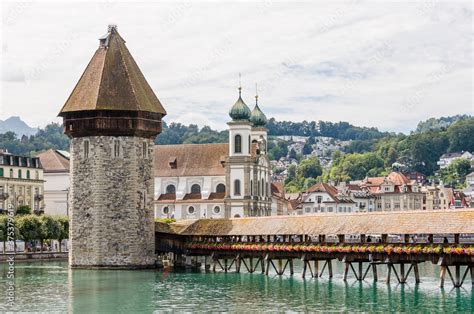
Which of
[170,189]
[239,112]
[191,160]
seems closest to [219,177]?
[191,160]

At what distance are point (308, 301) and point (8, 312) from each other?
11859mm

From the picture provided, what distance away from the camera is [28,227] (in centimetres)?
7206

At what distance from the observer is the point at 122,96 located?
58.5 meters

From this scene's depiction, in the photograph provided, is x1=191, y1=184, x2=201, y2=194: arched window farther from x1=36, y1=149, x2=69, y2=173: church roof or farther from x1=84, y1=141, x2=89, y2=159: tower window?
x1=84, y1=141, x2=89, y2=159: tower window

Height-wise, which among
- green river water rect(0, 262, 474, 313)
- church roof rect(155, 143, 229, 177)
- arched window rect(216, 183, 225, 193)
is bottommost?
green river water rect(0, 262, 474, 313)

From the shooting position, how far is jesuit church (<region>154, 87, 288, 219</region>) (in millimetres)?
96688

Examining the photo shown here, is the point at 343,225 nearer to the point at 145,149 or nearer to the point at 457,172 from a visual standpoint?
the point at 145,149

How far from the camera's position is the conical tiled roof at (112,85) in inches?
2295

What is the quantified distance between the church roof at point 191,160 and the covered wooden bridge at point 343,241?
3504 centimetres

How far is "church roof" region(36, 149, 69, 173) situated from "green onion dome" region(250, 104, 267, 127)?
2005cm

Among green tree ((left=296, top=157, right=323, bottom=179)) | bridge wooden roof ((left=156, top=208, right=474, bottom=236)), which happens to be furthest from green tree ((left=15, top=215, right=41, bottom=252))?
green tree ((left=296, top=157, right=323, bottom=179))

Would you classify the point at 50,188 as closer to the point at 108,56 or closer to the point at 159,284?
the point at 108,56

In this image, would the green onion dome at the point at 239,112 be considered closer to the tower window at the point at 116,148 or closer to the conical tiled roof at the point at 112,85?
the conical tiled roof at the point at 112,85

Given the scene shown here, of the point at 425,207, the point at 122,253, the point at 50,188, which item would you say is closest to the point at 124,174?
the point at 122,253
